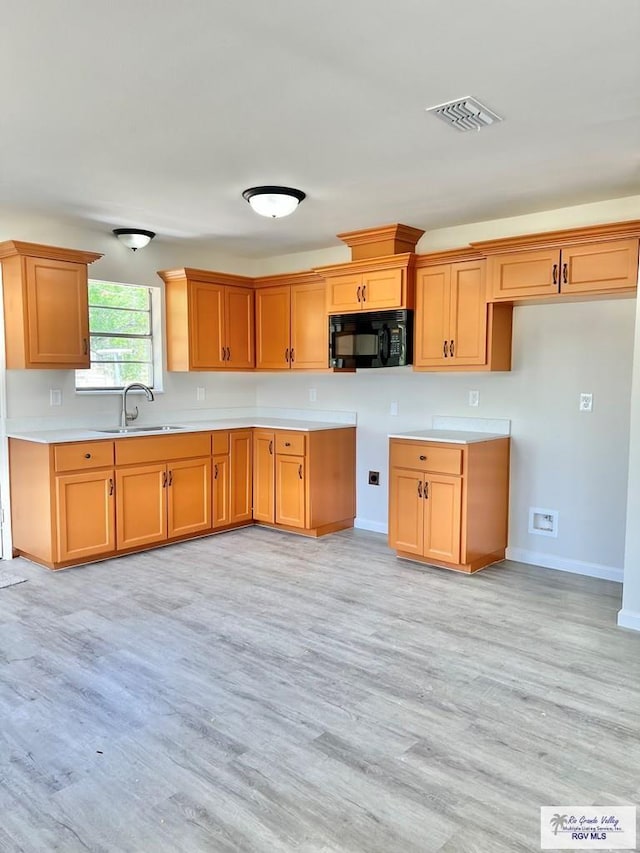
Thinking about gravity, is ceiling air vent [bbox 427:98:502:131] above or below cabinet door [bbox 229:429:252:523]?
above

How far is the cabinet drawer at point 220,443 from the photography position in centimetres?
491

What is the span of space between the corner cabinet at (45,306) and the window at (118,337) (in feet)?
1.35

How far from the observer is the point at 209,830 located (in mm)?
1780

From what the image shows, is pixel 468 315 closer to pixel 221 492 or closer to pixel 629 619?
pixel 629 619

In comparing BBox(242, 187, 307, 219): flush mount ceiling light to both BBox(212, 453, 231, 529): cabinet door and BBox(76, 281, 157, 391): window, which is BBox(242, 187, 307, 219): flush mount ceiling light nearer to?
BBox(76, 281, 157, 391): window

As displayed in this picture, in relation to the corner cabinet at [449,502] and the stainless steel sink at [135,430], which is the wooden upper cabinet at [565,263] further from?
the stainless steel sink at [135,430]

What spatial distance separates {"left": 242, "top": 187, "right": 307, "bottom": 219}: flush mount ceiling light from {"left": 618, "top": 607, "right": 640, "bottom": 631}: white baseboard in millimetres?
2863

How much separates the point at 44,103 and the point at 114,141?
1.34 feet

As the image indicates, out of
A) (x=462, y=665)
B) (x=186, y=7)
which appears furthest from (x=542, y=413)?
(x=186, y=7)

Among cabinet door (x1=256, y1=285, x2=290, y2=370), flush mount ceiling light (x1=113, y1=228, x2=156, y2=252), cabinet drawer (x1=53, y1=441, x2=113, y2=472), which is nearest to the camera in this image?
cabinet drawer (x1=53, y1=441, x2=113, y2=472)

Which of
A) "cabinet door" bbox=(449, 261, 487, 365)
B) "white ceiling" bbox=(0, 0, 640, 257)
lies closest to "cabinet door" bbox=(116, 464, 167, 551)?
"white ceiling" bbox=(0, 0, 640, 257)

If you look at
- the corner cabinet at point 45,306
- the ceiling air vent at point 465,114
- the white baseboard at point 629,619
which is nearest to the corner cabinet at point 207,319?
the corner cabinet at point 45,306

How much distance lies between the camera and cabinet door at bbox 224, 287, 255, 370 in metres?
5.32

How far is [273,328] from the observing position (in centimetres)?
538
